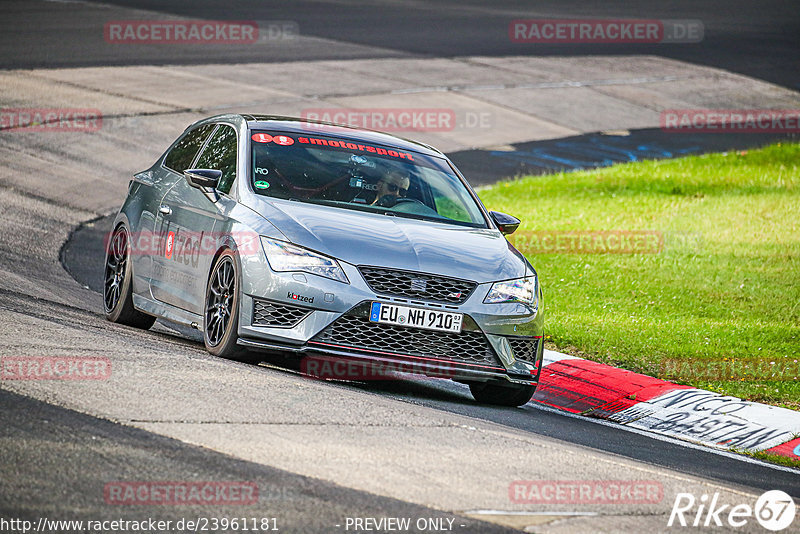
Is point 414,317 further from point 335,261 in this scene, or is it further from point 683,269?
point 683,269

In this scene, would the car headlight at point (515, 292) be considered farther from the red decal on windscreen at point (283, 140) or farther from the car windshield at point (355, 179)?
the red decal on windscreen at point (283, 140)

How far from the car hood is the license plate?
0.89ft

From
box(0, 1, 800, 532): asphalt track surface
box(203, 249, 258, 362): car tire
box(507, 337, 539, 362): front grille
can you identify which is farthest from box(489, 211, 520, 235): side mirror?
box(203, 249, 258, 362): car tire

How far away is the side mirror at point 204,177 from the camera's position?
28.7 feet

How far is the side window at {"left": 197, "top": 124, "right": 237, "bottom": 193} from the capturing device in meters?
8.99

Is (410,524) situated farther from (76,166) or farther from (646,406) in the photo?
(76,166)

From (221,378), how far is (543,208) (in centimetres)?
1184

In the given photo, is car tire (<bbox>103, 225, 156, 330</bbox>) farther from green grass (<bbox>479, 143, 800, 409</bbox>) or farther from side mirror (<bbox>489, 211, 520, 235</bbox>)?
green grass (<bbox>479, 143, 800, 409</bbox>)

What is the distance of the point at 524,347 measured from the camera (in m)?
8.38

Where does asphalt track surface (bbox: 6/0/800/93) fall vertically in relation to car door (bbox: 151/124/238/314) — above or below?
above

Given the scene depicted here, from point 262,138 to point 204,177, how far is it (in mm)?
675

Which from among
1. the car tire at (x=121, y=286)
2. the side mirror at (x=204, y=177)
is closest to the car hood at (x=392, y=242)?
the side mirror at (x=204, y=177)

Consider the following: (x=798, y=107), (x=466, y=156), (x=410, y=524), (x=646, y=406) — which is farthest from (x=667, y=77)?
(x=410, y=524)

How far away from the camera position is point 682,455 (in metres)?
7.92
